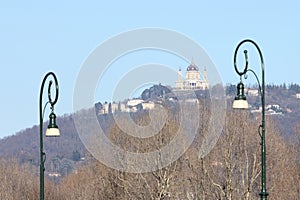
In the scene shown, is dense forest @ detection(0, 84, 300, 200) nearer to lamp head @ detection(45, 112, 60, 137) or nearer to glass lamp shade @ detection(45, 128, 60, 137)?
lamp head @ detection(45, 112, 60, 137)

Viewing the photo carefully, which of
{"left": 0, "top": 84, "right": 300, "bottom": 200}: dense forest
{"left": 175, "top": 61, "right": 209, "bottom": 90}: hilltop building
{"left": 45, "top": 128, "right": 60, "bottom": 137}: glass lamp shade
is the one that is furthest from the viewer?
{"left": 175, "top": 61, "right": 209, "bottom": 90}: hilltop building

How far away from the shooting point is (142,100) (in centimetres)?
8569

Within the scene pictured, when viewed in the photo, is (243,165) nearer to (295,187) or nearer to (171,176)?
(171,176)

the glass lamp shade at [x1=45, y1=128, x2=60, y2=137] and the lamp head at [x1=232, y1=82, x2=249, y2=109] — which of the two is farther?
the lamp head at [x1=232, y1=82, x2=249, y2=109]

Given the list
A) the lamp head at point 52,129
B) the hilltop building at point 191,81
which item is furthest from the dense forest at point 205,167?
the lamp head at point 52,129

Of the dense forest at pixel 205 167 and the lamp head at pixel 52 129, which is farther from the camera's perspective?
the dense forest at pixel 205 167

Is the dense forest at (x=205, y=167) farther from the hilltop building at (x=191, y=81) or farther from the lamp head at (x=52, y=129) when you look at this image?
the lamp head at (x=52, y=129)

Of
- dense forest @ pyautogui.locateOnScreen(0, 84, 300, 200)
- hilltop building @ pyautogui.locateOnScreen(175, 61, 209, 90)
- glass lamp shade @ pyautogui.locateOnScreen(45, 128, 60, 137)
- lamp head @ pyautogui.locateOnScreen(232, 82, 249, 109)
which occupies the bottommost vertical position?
dense forest @ pyautogui.locateOnScreen(0, 84, 300, 200)

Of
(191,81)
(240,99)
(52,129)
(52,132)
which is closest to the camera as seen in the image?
(52,132)

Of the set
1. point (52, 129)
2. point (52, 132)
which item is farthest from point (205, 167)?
point (52, 132)

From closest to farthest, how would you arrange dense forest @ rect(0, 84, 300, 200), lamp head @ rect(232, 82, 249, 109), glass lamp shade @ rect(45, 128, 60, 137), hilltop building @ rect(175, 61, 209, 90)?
glass lamp shade @ rect(45, 128, 60, 137) < lamp head @ rect(232, 82, 249, 109) < dense forest @ rect(0, 84, 300, 200) < hilltop building @ rect(175, 61, 209, 90)

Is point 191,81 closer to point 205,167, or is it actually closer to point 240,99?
point 205,167

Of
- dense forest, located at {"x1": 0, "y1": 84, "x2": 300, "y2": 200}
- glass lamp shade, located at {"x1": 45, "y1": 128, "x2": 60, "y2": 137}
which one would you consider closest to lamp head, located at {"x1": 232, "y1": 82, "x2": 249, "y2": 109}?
glass lamp shade, located at {"x1": 45, "y1": 128, "x2": 60, "y2": 137}

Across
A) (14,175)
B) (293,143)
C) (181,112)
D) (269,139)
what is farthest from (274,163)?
(14,175)
